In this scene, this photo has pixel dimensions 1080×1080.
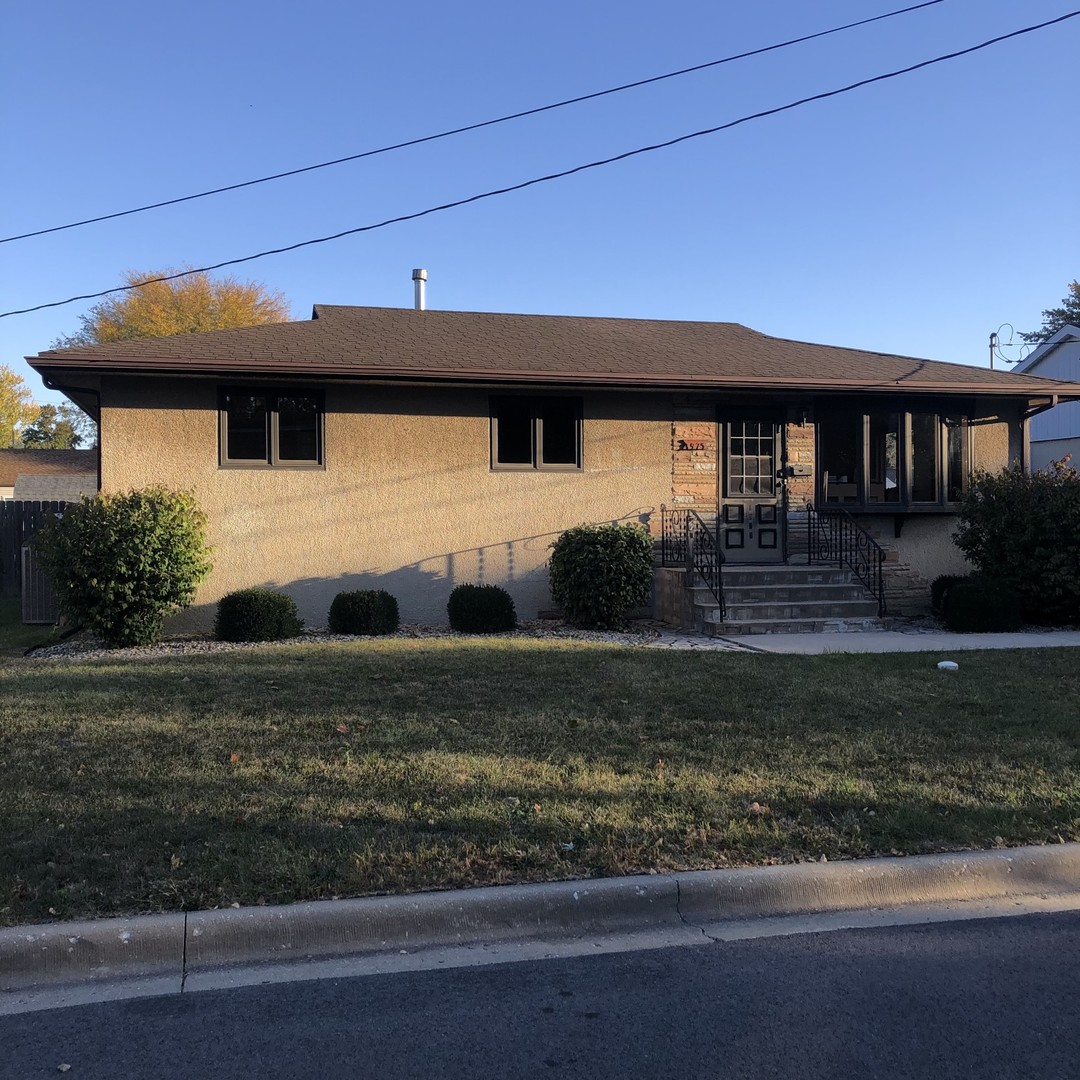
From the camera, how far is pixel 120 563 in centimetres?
1066

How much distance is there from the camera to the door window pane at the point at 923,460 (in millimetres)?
14469

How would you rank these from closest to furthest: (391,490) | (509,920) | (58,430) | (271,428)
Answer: (509,920) < (271,428) < (391,490) < (58,430)

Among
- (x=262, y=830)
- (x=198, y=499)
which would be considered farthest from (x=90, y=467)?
(x=262, y=830)

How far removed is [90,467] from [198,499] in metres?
29.1

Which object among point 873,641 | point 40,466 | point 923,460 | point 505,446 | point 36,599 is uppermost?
point 40,466

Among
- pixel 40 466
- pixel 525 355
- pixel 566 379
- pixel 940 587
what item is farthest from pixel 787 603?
pixel 40 466

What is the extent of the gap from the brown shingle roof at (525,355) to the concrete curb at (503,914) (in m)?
9.10

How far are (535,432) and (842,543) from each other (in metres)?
4.55

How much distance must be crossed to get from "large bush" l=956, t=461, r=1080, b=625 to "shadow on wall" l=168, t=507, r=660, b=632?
4511 millimetres

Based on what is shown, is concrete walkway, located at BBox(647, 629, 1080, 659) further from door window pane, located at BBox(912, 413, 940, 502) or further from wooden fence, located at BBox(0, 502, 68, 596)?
wooden fence, located at BBox(0, 502, 68, 596)

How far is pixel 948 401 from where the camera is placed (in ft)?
48.0

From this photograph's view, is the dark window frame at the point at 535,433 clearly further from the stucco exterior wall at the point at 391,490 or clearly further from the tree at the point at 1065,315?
the tree at the point at 1065,315

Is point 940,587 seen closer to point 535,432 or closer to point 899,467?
point 899,467

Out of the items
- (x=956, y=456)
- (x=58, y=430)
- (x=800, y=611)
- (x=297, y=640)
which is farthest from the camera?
(x=58, y=430)
